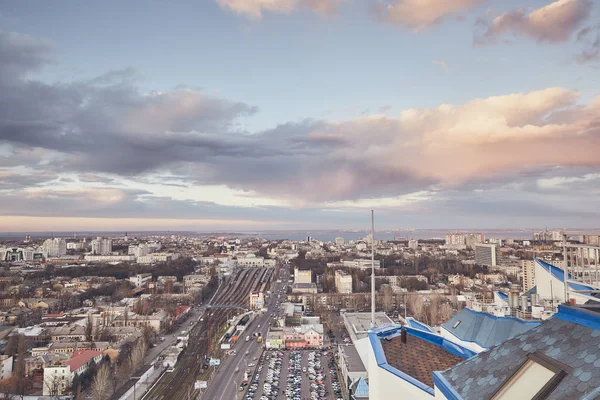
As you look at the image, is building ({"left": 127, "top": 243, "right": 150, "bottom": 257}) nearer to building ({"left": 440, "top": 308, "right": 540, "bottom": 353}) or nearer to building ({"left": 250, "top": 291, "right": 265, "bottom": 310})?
building ({"left": 250, "top": 291, "right": 265, "bottom": 310})

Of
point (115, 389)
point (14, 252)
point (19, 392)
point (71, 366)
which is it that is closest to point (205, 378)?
point (115, 389)

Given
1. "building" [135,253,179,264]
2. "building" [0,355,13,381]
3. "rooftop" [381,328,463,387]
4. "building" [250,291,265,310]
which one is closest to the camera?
"rooftop" [381,328,463,387]

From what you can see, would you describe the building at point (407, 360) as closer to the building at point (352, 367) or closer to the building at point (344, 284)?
the building at point (352, 367)

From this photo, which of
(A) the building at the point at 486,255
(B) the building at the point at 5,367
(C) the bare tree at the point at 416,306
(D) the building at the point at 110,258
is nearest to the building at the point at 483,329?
(C) the bare tree at the point at 416,306

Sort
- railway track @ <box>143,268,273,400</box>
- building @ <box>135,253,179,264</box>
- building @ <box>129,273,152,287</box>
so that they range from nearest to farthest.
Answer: railway track @ <box>143,268,273,400</box> < building @ <box>129,273,152,287</box> < building @ <box>135,253,179,264</box>

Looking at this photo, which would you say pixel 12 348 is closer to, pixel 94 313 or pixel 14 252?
pixel 94 313

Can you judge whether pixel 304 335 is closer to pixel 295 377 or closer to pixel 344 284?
pixel 295 377

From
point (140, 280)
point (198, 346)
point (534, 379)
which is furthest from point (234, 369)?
point (140, 280)

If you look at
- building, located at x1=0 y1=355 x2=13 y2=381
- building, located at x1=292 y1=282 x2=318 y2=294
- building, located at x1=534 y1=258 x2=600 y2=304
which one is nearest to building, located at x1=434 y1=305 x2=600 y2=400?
building, located at x1=534 y1=258 x2=600 y2=304
